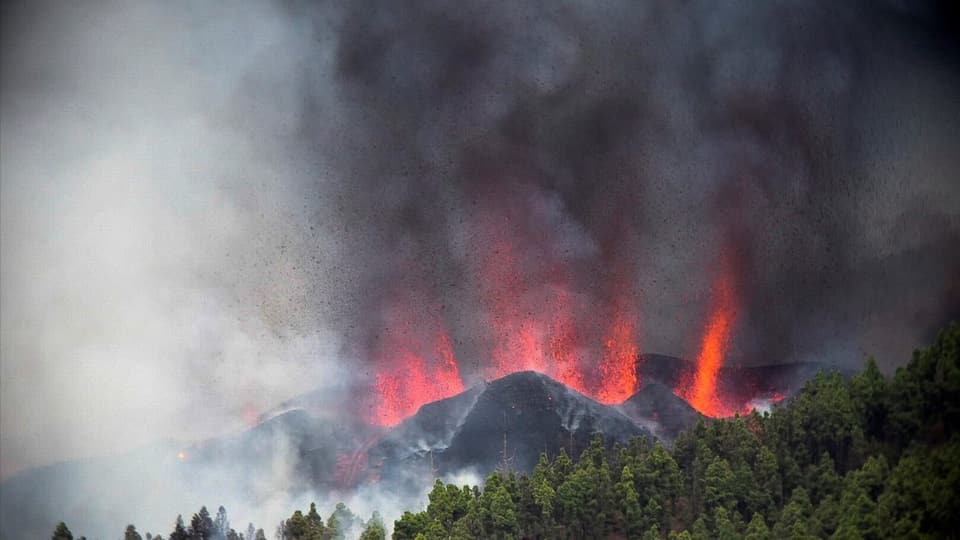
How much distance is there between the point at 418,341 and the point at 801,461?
48424 millimetres

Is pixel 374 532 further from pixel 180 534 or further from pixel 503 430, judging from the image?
pixel 503 430

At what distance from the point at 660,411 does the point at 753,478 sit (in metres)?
28.8

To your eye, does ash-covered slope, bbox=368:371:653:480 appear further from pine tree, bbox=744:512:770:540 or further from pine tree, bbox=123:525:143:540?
pine tree, bbox=744:512:770:540

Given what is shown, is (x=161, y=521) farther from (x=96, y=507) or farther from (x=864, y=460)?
(x=864, y=460)

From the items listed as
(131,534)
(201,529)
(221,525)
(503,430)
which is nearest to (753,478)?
(503,430)

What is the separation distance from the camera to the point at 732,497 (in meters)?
58.8

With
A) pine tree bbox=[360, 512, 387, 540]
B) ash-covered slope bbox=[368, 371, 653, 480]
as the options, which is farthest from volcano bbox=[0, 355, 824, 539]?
pine tree bbox=[360, 512, 387, 540]

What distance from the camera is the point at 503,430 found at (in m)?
83.6

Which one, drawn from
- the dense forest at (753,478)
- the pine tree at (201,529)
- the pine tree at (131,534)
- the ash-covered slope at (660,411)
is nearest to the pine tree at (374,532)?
the dense forest at (753,478)

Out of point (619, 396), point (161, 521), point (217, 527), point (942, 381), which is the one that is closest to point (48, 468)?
point (161, 521)

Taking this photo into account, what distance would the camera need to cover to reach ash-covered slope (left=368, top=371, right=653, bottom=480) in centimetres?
8238

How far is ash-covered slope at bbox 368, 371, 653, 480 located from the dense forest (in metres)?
17.2

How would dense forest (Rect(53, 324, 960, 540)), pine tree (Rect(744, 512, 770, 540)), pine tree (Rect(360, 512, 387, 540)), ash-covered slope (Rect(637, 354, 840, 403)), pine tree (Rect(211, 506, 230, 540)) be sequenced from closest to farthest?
1. pine tree (Rect(744, 512, 770, 540))
2. dense forest (Rect(53, 324, 960, 540))
3. pine tree (Rect(360, 512, 387, 540))
4. pine tree (Rect(211, 506, 230, 540))
5. ash-covered slope (Rect(637, 354, 840, 403))

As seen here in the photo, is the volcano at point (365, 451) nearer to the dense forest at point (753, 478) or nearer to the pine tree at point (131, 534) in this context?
the pine tree at point (131, 534)
